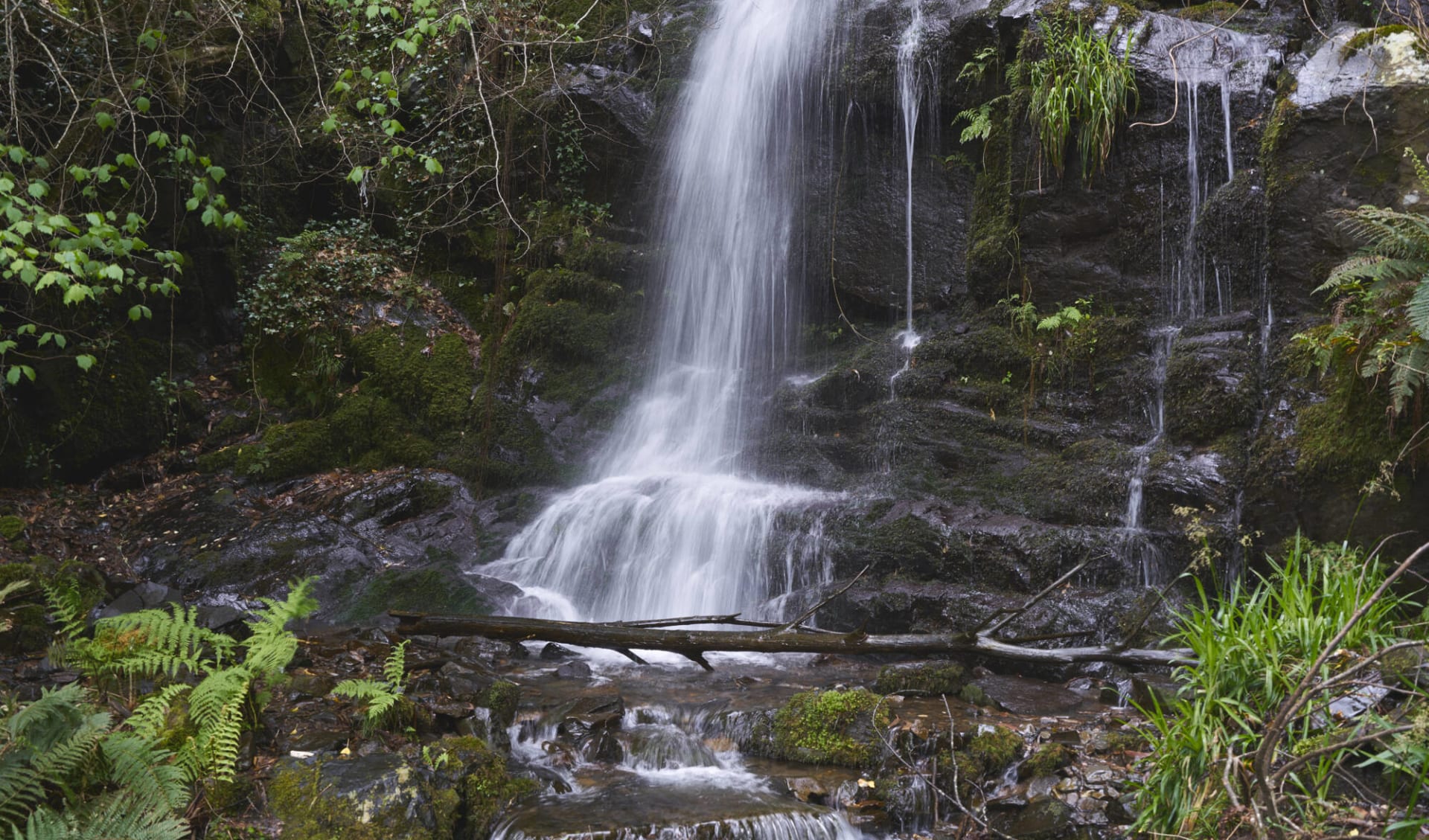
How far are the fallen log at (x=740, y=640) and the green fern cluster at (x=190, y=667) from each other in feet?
5.37

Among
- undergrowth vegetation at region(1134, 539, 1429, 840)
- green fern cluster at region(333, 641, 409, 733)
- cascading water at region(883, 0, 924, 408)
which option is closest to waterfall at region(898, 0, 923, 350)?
cascading water at region(883, 0, 924, 408)

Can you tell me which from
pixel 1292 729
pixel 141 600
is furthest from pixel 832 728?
pixel 141 600

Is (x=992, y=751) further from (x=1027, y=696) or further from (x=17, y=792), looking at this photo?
(x=17, y=792)

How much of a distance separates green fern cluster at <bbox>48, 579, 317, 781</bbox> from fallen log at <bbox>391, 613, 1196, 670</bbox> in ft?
5.37

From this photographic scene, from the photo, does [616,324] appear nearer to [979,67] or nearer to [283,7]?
[979,67]

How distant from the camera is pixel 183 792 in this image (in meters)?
3.36

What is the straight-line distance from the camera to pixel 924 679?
539 centimetres

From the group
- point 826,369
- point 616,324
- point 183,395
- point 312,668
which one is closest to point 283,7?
point 183,395

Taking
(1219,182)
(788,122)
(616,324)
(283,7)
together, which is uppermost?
(283,7)

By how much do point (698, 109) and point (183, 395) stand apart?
7702mm

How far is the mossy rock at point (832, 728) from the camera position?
15.1 ft

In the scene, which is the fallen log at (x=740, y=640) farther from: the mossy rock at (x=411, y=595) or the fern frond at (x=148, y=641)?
the fern frond at (x=148, y=641)

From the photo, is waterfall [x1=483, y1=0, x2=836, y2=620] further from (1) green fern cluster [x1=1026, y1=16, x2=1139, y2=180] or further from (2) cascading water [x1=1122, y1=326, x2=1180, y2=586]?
(1) green fern cluster [x1=1026, y1=16, x2=1139, y2=180]

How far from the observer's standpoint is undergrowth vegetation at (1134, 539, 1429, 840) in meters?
2.85
